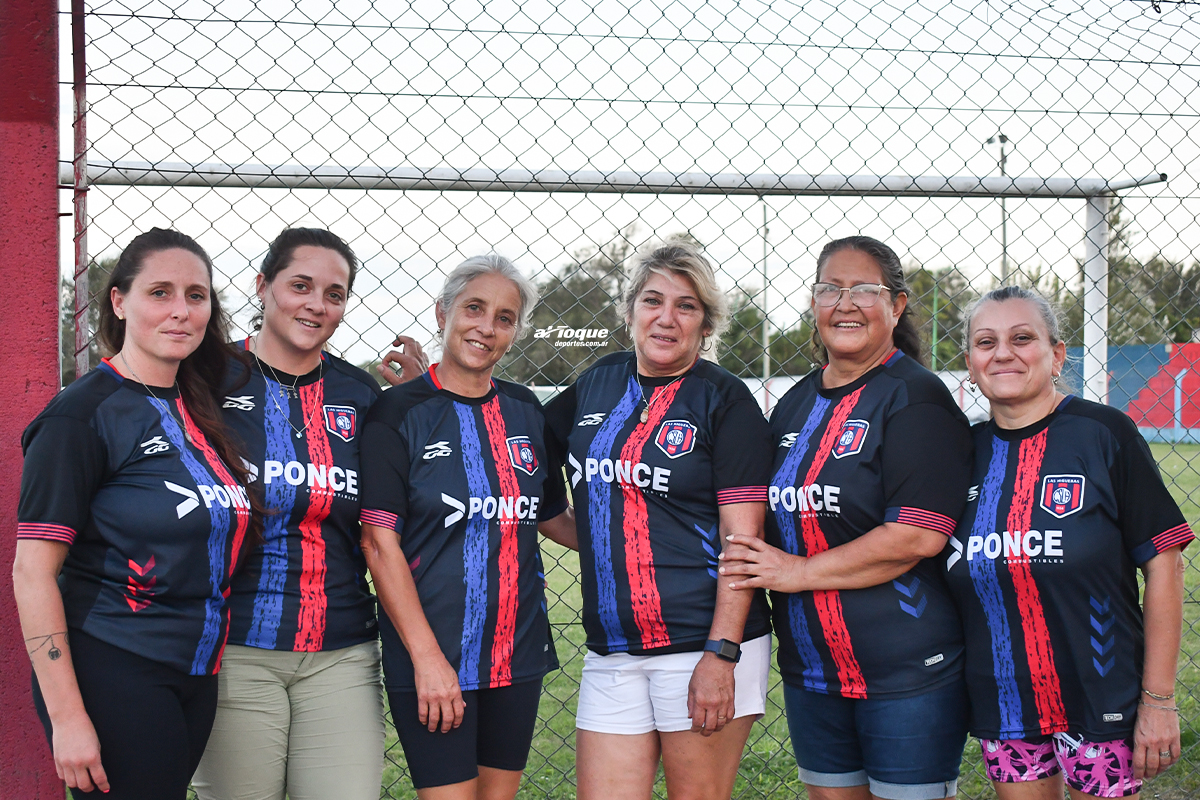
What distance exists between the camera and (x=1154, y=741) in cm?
265

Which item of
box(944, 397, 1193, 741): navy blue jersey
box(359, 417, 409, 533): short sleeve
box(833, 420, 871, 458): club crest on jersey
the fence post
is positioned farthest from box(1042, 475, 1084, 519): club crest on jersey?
box(359, 417, 409, 533): short sleeve

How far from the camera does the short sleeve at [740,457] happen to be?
9.57 feet

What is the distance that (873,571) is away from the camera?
279 cm

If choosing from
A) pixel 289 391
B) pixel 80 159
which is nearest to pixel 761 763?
pixel 289 391

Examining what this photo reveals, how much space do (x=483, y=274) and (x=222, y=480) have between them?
1007mm

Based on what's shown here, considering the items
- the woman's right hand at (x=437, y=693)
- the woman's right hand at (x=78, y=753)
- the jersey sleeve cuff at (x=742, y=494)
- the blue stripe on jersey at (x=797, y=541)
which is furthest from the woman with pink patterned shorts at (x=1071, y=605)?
the woman's right hand at (x=78, y=753)

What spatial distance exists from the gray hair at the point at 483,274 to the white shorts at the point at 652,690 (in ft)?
3.62

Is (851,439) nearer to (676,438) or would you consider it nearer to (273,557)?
(676,438)

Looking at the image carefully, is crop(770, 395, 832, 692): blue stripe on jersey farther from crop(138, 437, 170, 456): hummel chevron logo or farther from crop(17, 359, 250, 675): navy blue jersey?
crop(138, 437, 170, 456): hummel chevron logo

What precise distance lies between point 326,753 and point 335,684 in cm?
19

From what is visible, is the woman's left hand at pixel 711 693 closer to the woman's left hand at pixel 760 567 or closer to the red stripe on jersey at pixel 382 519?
the woman's left hand at pixel 760 567

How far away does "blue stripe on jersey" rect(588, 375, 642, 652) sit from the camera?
2.96 meters

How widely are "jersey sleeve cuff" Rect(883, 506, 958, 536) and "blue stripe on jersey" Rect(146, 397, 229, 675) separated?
1841 mm

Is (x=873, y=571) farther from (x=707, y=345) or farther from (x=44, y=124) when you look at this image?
(x=44, y=124)
